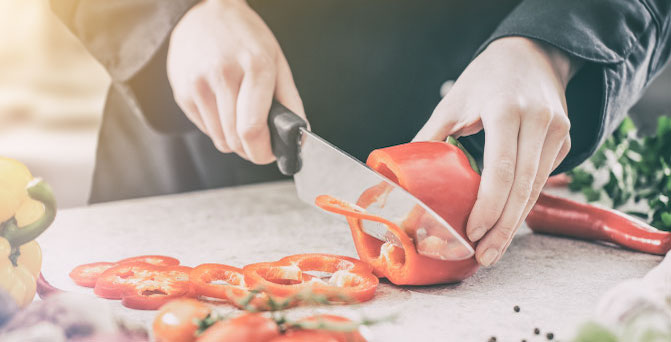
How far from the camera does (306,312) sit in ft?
3.33

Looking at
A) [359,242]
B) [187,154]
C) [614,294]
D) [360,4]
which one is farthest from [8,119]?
[614,294]

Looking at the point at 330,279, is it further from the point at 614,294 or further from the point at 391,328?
the point at 614,294

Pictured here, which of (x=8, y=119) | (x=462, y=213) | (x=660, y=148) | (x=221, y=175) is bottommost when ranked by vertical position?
(x=8, y=119)

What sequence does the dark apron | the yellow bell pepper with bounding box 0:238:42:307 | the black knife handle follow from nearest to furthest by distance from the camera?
the yellow bell pepper with bounding box 0:238:42:307 → the black knife handle → the dark apron

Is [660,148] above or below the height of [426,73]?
below

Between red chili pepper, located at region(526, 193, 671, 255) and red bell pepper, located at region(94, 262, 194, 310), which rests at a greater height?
red bell pepper, located at region(94, 262, 194, 310)

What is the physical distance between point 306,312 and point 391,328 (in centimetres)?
14

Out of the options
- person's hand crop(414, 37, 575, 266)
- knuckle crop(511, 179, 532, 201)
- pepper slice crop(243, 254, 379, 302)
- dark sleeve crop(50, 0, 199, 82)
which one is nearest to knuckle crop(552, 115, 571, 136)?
person's hand crop(414, 37, 575, 266)

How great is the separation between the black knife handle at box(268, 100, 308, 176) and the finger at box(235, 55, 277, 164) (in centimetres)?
2

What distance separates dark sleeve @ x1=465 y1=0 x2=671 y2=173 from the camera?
4.18ft

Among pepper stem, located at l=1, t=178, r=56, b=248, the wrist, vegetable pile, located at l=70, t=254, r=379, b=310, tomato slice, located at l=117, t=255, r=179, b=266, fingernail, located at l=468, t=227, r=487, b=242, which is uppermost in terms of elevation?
the wrist

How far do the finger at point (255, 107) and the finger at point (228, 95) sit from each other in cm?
2

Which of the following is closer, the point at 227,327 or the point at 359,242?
the point at 227,327

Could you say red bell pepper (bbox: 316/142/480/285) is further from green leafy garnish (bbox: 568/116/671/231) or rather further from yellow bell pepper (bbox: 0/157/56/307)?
green leafy garnish (bbox: 568/116/671/231)
